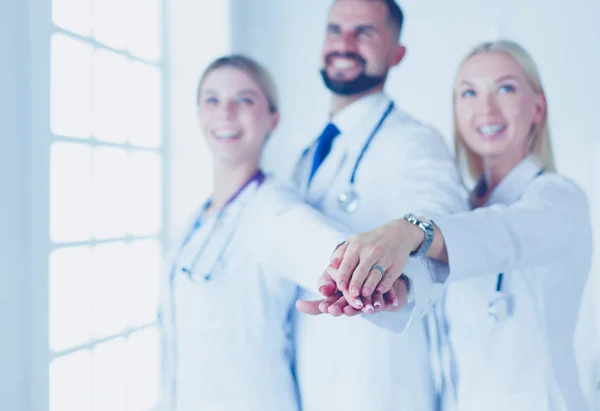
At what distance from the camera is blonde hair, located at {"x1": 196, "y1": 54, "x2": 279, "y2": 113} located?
4.92 feet

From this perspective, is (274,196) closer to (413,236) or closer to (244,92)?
(244,92)

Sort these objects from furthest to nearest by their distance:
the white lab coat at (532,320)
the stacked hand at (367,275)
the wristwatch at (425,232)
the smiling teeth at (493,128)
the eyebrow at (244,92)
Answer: the eyebrow at (244,92), the smiling teeth at (493,128), the white lab coat at (532,320), the wristwatch at (425,232), the stacked hand at (367,275)

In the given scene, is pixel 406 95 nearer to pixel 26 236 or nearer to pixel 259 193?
pixel 259 193

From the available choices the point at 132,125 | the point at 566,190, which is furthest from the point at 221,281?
the point at 566,190

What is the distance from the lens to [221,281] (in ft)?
4.53

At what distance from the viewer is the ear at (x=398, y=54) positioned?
150 centimetres

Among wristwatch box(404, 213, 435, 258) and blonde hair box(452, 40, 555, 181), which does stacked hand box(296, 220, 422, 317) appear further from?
blonde hair box(452, 40, 555, 181)

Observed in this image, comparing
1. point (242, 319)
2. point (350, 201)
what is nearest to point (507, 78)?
point (350, 201)

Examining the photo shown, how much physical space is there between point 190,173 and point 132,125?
0.20m

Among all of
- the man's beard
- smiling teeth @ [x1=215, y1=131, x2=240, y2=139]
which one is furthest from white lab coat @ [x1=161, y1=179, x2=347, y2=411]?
the man's beard

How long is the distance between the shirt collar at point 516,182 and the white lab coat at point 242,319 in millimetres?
436

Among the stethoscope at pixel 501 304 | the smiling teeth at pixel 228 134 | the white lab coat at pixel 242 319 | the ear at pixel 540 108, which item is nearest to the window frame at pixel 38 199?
the white lab coat at pixel 242 319

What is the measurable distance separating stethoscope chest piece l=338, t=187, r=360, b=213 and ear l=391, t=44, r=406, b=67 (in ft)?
1.17

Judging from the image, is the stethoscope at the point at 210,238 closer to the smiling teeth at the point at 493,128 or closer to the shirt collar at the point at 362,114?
the shirt collar at the point at 362,114
